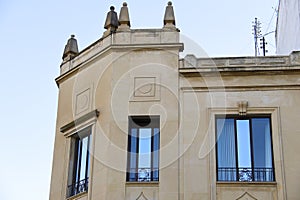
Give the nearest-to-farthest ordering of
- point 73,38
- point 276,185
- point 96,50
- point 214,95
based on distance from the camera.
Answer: point 276,185, point 214,95, point 96,50, point 73,38

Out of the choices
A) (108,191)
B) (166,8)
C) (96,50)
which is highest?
(166,8)

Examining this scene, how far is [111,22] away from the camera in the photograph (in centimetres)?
2592

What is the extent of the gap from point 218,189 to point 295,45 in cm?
1001

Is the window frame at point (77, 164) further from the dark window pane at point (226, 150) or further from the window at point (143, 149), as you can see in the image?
the dark window pane at point (226, 150)

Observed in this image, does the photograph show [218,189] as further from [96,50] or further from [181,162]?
[96,50]

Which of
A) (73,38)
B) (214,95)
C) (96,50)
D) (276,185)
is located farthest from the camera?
(73,38)

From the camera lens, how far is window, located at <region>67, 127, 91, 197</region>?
24.3 m

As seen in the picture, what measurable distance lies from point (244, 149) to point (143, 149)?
3.67 metres

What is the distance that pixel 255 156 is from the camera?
23188 mm

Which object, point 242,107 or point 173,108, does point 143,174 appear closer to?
point 173,108

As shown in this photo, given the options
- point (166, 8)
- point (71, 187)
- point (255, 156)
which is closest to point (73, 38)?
point (166, 8)

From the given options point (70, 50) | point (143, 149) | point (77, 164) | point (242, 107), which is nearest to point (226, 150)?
point (242, 107)

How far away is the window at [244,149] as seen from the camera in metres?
22.9

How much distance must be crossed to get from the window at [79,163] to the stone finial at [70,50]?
384cm
